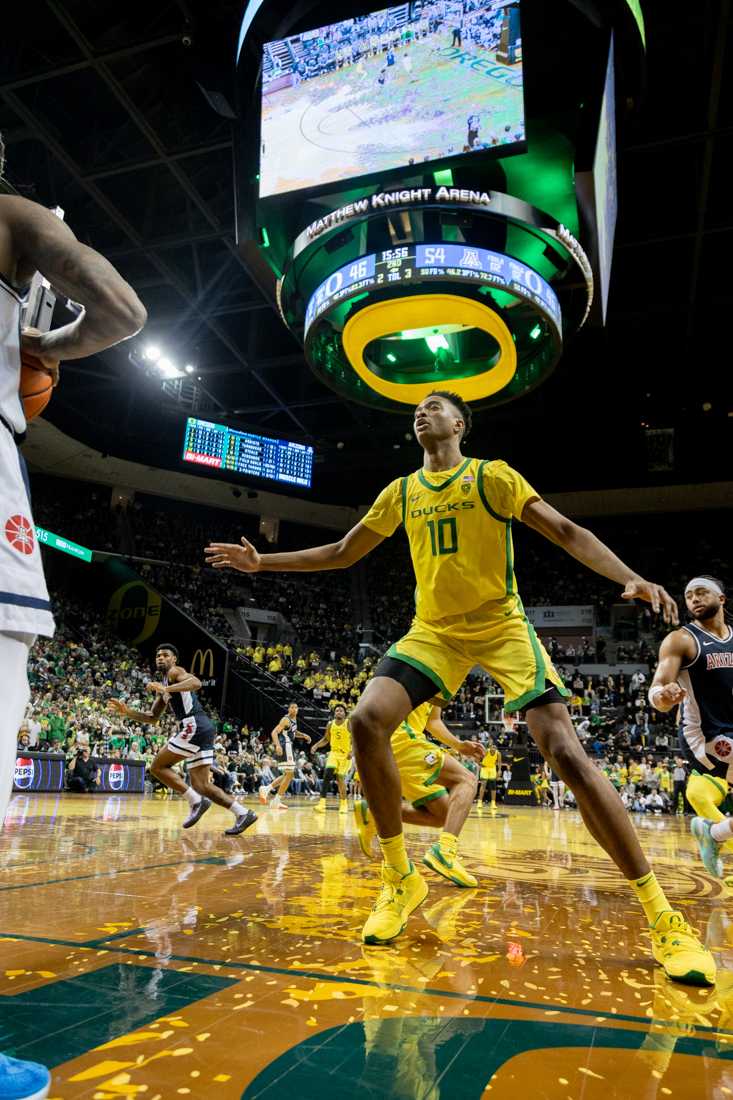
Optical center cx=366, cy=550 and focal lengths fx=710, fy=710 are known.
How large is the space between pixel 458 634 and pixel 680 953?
4.57 ft

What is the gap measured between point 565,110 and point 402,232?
118 inches

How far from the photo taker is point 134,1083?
4.64 feet

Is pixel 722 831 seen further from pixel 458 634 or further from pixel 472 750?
pixel 458 634

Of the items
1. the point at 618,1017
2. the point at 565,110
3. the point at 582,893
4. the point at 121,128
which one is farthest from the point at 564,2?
the point at 618,1017

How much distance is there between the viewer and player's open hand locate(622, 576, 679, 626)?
2438mm

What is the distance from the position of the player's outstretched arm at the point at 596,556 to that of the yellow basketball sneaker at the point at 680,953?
1.08 metres

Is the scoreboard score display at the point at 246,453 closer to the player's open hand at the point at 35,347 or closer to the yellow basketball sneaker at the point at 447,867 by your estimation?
the yellow basketball sneaker at the point at 447,867

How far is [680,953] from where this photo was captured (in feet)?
7.82

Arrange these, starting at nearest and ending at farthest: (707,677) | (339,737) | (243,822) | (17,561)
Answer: (17,561)
(707,677)
(243,822)
(339,737)

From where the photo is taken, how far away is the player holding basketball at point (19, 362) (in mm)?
1285

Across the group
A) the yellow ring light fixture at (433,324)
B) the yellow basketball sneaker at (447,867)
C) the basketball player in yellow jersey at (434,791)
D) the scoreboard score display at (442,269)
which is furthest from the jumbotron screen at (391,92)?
the yellow basketball sneaker at (447,867)

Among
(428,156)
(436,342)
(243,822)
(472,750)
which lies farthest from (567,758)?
(436,342)

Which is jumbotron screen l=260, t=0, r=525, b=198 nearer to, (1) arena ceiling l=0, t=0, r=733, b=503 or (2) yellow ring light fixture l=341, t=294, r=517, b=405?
(2) yellow ring light fixture l=341, t=294, r=517, b=405

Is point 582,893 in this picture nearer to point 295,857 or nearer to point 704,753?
point 704,753
